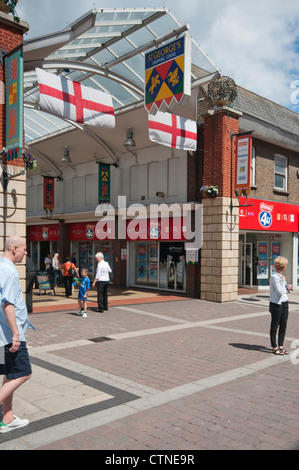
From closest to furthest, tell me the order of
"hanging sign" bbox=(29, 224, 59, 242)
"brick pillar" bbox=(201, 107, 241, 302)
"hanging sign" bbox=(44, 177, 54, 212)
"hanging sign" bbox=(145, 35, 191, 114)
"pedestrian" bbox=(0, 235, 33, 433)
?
1. "pedestrian" bbox=(0, 235, 33, 433)
2. "hanging sign" bbox=(145, 35, 191, 114)
3. "brick pillar" bbox=(201, 107, 241, 302)
4. "hanging sign" bbox=(44, 177, 54, 212)
5. "hanging sign" bbox=(29, 224, 59, 242)

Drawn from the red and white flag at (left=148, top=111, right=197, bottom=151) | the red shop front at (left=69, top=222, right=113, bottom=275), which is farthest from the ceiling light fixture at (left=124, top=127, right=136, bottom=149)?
the red shop front at (left=69, top=222, right=113, bottom=275)

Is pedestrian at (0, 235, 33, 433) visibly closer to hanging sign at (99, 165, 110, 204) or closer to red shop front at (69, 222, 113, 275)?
hanging sign at (99, 165, 110, 204)

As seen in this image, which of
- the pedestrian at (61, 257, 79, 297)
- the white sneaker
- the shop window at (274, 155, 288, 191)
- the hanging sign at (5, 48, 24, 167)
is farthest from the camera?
the shop window at (274, 155, 288, 191)

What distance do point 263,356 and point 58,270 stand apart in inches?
535

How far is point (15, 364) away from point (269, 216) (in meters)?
14.7

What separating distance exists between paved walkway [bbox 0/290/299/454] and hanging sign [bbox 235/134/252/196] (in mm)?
5555

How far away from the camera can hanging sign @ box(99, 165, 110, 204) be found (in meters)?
19.7

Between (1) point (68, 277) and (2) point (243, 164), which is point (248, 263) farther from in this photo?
(1) point (68, 277)

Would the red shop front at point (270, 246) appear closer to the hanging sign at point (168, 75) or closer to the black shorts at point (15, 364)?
the hanging sign at point (168, 75)

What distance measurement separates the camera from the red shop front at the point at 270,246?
17.8 meters

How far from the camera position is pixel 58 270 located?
63.1ft

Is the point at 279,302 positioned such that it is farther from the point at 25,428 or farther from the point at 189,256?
the point at 189,256

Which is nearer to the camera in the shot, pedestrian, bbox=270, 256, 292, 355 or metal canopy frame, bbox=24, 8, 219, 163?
pedestrian, bbox=270, 256, 292, 355

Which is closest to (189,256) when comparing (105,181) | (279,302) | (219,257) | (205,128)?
(219,257)
